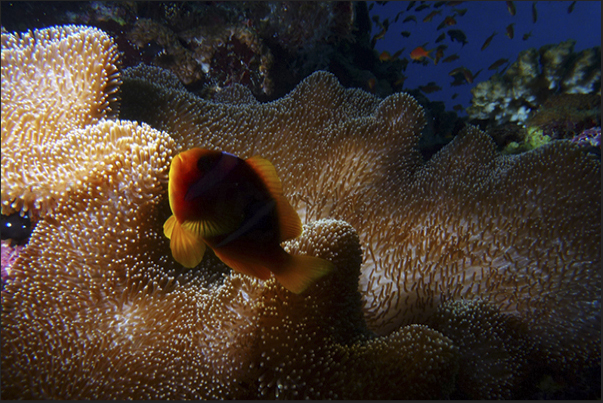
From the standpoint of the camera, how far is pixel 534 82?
3.72 metres

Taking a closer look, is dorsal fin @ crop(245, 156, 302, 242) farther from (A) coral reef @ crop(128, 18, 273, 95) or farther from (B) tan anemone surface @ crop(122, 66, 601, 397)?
(A) coral reef @ crop(128, 18, 273, 95)

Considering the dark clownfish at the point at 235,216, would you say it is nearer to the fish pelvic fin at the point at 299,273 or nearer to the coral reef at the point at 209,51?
the fish pelvic fin at the point at 299,273

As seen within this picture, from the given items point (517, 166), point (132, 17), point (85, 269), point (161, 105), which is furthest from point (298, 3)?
point (85, 269)

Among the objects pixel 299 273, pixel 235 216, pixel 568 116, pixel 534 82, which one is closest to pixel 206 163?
pixel 235 216

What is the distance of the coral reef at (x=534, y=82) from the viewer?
3453 mm

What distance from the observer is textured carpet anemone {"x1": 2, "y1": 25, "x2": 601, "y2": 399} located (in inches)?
42.9

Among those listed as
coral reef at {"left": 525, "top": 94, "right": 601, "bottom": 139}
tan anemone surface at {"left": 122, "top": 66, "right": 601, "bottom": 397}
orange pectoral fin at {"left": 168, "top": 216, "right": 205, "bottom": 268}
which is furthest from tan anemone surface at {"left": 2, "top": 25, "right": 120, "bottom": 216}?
coral reef at {"left": 525, "top": 94, "right": 601, "bottom": 139}

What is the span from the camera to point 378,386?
1.11m

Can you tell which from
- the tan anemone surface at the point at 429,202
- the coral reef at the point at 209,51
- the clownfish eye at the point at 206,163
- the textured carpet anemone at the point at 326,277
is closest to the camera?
the clownfish eye at the point at 206,163

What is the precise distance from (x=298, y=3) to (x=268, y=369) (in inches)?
127

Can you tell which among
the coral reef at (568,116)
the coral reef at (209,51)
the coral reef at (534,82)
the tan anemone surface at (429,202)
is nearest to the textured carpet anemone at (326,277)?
the tan anemone surface at (429,202)

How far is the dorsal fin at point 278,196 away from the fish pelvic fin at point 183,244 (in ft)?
0.79

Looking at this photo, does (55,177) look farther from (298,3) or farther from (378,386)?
(298,3)

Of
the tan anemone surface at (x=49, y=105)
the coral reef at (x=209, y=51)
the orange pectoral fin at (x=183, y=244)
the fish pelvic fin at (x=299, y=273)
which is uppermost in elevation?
the coral reef at (x=209, y=51)
